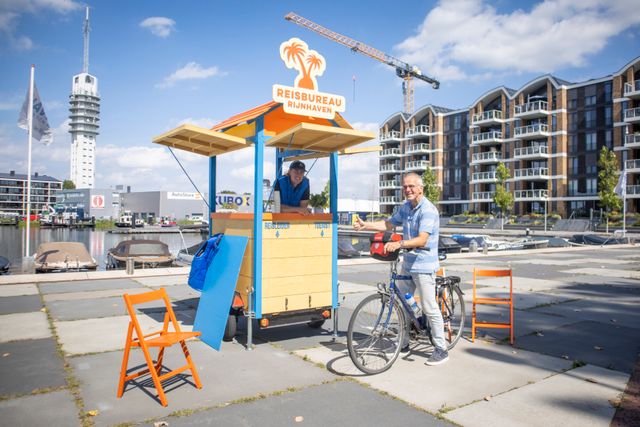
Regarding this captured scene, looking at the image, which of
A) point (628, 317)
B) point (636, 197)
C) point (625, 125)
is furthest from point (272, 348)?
point (625, 125)

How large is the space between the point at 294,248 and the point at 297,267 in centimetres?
26

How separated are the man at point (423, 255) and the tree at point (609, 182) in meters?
51.8

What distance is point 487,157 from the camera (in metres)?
66.8

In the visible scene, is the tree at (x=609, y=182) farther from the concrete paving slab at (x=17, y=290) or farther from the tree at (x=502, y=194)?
the concrete paving slab at (x=17, y=290)

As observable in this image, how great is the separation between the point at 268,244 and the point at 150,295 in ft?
5.84

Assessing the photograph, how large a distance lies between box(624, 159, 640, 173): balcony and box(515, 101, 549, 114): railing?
41.6 ft

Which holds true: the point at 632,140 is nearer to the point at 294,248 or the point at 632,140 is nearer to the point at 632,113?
the point at 632,113

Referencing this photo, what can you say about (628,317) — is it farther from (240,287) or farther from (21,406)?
(21,406)

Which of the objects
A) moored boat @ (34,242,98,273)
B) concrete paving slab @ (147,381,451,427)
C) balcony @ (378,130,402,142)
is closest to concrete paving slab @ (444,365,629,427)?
concrete paving slab @ (147,381,451,427)

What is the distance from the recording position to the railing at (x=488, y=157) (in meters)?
65.7

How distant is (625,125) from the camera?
52.9m

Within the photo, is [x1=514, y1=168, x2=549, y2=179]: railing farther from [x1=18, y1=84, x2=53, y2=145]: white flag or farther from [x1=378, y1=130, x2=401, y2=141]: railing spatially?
[x1=18, y1=84, x2=53, y2=145]: white flag

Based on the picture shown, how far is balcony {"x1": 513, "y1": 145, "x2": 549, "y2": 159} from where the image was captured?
60344 millimetres

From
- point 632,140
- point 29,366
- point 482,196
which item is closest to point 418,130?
point 482,196
